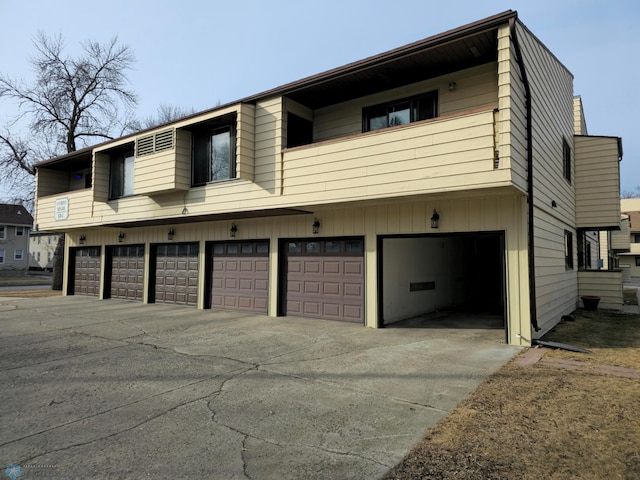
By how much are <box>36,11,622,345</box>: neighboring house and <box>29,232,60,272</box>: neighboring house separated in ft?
138

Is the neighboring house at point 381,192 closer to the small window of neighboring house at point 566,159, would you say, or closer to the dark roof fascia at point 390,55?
the dark roof fascia at point 390,55

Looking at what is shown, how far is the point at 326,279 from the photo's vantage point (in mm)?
9648

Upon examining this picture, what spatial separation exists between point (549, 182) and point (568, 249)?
12.5 ft

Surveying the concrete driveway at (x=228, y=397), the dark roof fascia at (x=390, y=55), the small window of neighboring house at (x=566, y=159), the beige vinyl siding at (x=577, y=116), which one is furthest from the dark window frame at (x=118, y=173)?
the beige vinyl siding at (x=577, y=116)

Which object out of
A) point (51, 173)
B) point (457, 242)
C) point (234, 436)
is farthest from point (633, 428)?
point (51, 173)

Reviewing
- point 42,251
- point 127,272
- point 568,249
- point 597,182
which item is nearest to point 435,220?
point 568,249

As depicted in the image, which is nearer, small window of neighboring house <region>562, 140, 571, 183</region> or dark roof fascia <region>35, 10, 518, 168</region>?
dark roof fascia <region>35, 10, 518, 168</region>

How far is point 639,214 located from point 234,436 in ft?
157

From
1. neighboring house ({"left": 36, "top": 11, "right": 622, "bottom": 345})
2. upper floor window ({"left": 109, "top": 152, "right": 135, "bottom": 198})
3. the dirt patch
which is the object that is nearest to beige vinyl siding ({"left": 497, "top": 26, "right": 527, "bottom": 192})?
neighboring house ({"left": 36, "top": 11, "right": 622, "bottom": 345})

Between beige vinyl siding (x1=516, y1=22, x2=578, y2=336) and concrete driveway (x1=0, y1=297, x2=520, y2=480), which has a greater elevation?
beige vinyl siding (x1=516, y1=22, x2=578, y2=336)

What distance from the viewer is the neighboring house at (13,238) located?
134 ft

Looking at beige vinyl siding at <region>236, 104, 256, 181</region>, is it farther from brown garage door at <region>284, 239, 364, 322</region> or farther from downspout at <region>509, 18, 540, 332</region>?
downspout at <region>509, 18, 540, 332</region>

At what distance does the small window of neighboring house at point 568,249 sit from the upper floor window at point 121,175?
44.7 feet

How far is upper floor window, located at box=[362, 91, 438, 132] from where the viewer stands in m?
8.47
